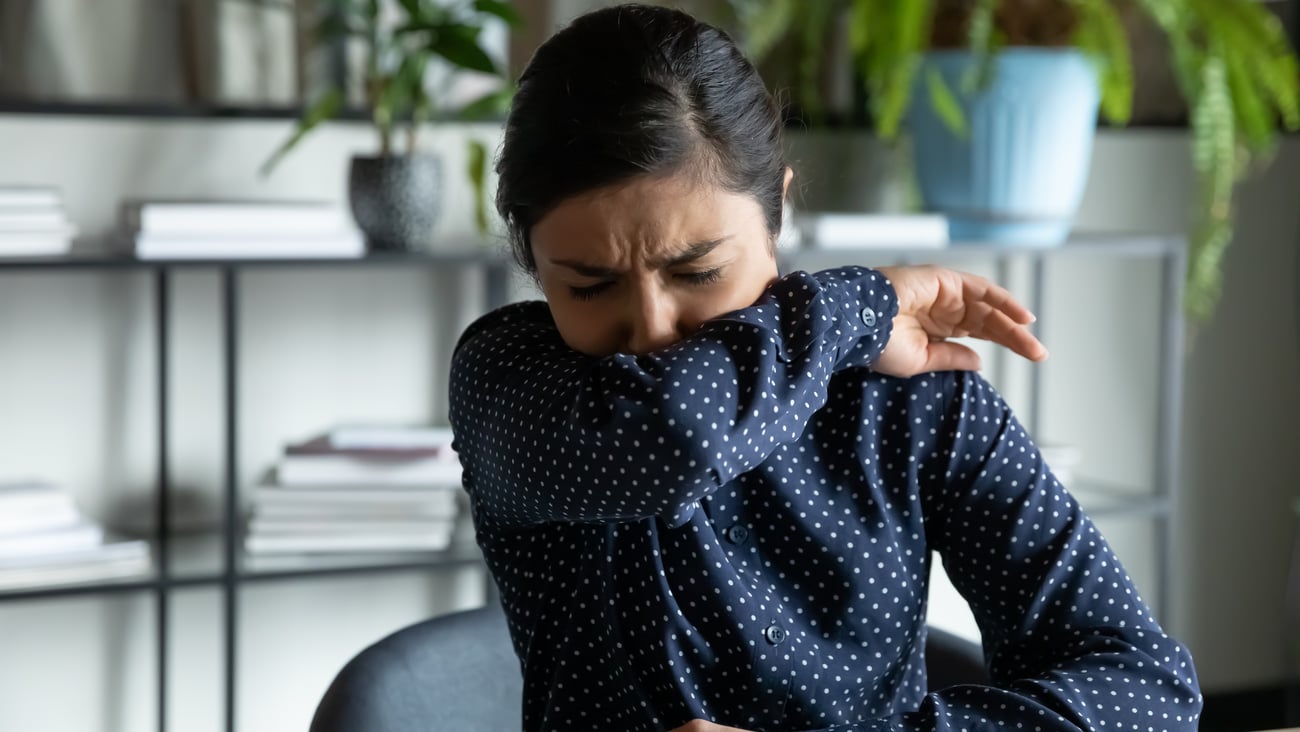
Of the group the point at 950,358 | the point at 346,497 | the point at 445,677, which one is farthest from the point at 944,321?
the point at 346,497

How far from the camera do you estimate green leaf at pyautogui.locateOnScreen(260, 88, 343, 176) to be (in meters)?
2.15

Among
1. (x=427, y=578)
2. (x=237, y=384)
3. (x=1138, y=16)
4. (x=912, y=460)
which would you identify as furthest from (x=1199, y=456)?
(x=912, y=460)

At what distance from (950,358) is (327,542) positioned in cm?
132

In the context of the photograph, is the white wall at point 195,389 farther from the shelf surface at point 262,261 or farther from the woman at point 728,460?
the woman at point 728,460

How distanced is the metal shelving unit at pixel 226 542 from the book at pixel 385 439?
0.15 m

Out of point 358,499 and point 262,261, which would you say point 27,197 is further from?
point 358,499

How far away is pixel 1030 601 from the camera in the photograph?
1.07 metres

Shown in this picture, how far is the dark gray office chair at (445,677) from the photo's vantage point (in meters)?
1.18

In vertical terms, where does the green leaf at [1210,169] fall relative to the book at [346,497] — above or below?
above

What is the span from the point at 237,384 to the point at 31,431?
36 centimetres

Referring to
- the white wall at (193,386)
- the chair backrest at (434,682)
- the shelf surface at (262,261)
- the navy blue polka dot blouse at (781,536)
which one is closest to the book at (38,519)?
the white wall at (193,386)

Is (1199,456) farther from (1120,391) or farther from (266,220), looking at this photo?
(266,220)

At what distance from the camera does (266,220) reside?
82.3 inches

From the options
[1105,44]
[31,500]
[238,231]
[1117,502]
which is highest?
[1105,44]
